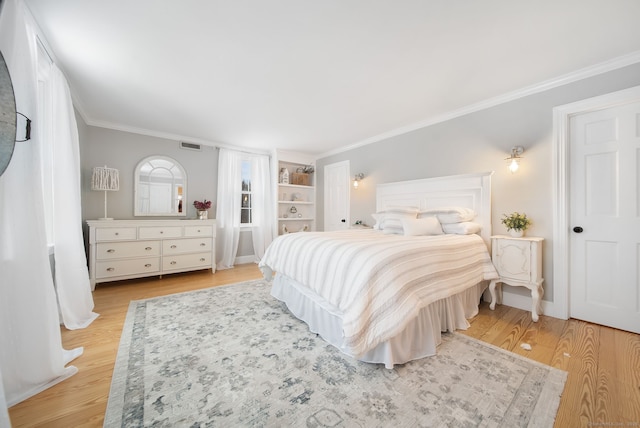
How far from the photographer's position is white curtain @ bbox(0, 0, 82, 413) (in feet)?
4.02

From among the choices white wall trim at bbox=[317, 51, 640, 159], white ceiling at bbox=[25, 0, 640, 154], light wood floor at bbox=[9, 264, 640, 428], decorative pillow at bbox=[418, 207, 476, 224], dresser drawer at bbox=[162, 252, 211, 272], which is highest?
white ceiling at bbox=[25, 0, 640, 154]

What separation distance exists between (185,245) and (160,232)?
41cm

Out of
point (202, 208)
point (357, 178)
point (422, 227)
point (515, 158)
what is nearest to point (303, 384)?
point (422, 227)

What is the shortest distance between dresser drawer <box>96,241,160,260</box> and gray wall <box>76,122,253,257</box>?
63 centimetres

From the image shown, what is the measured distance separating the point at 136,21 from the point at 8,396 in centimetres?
238

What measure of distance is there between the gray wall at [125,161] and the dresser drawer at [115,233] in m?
0.55

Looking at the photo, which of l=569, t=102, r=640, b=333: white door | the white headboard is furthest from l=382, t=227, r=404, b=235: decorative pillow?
l=569, t=102, r=640, b=333: white door

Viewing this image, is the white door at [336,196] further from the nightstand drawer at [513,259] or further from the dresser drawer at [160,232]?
the dresser drawer at [160,232]

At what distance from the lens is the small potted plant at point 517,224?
8.11 ft

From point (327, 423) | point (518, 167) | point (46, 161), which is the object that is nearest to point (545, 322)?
point (518, 167)

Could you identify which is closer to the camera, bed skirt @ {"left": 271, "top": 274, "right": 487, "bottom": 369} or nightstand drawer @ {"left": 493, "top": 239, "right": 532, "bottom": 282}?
bed skirt @ {"left": 271, "top": 274, "right": 487, "bottom": 369}

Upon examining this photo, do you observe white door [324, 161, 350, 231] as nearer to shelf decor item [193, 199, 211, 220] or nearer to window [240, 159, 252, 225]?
window [240, 159, 252, 225]

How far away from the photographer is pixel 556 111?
2336 millimetres

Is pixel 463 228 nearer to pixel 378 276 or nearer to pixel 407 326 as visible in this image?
pixel 407 326
